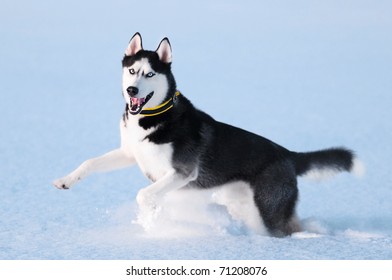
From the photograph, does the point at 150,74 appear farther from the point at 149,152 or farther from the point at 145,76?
the point at 149,152

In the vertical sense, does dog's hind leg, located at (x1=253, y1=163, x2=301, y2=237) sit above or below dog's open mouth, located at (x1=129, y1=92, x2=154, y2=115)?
below

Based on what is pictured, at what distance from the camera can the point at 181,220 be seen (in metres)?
6.28

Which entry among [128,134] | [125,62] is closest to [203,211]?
[128,134]

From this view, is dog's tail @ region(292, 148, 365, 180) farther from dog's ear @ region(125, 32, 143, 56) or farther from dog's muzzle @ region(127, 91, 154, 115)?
dog's ear @ region(125, 32, 143, 56)

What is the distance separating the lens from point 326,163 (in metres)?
6.40

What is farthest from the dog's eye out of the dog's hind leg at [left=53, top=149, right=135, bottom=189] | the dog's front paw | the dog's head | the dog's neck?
the dog's front paw

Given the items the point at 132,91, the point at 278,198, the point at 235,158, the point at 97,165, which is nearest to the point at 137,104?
the point at 132,91

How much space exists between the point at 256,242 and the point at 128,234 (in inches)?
43.0

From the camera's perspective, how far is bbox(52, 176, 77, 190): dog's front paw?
569 centimetres

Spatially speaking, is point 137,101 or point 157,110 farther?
point 157,110

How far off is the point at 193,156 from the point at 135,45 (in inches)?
37.6

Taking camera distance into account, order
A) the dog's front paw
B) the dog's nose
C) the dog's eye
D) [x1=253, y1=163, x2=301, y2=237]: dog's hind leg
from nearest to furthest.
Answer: the dog's nose < the dog's eye < the dog's front paw < [x1=253, y1=163, x2=301, y2=237]: dog's hind leg

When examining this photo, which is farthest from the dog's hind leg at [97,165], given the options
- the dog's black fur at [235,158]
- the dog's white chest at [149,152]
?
the dog's black fur at [235,158]

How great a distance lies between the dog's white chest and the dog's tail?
123 cm
